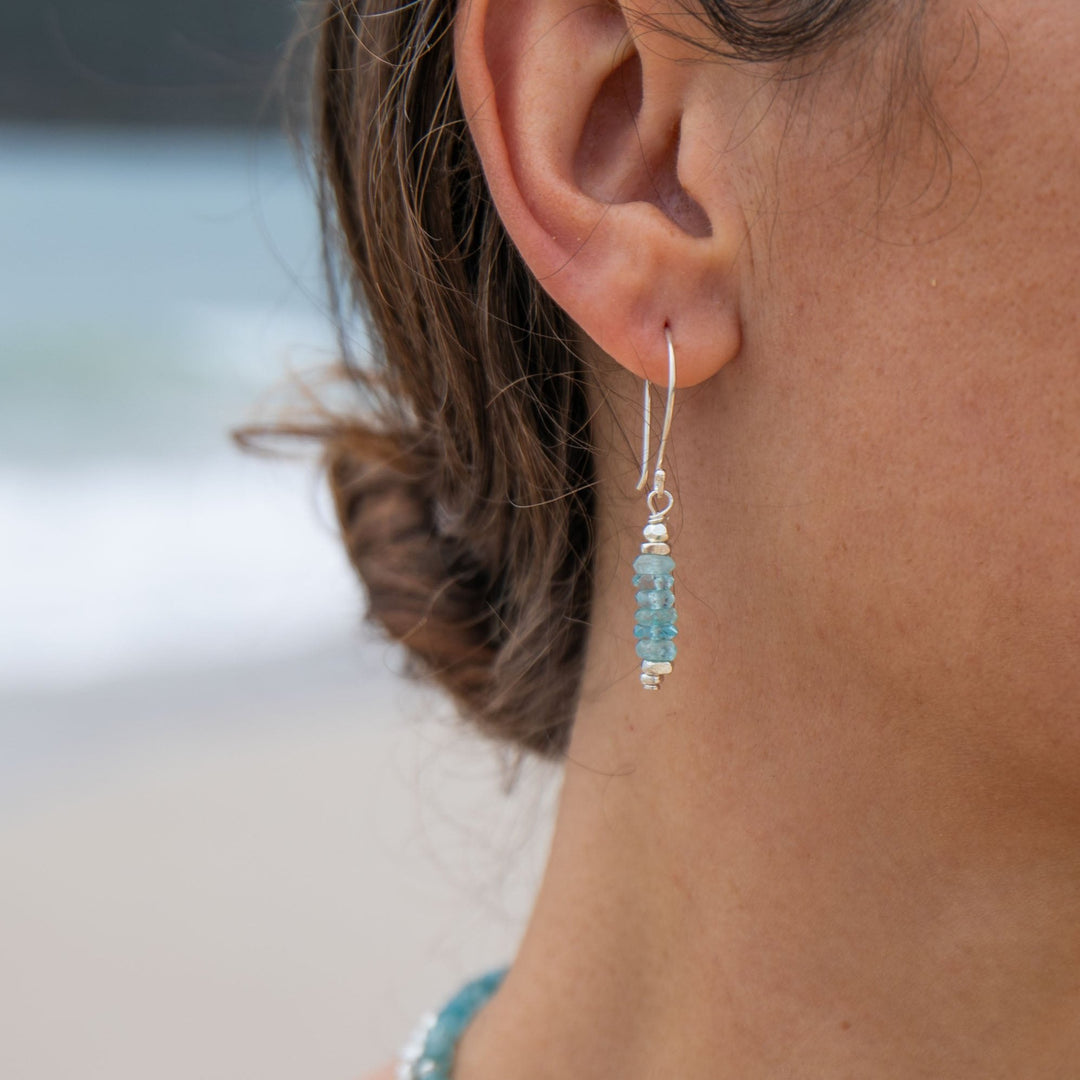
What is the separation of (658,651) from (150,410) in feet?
27.6

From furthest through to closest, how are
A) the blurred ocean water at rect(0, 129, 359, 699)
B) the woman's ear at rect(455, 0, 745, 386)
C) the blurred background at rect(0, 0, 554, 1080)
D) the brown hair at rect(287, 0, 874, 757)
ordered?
the blurred ocean water at rect(0, 129, 359, 699)
the blurred background at rect(0, 0, 554, 1080)
the brown hair at rect(287, 0, 874, 757)
the woman's ear at rect(455, 0, 745, 386)

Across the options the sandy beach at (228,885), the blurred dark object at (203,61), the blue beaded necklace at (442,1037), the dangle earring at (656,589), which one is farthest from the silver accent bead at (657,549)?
the sandy beach at (228,885)

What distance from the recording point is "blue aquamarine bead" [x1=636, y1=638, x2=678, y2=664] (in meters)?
0.90

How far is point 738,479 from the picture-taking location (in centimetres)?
88

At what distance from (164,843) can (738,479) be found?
9.82 ft

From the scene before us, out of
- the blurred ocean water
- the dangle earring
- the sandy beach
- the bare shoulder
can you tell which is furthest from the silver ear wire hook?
the sandy beach

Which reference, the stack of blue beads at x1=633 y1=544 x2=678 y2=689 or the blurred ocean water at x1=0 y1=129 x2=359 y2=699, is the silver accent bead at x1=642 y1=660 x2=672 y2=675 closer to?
the stack of blue beads at x1=633 y1=544 x2=678 y2=689

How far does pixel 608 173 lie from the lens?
0.89m

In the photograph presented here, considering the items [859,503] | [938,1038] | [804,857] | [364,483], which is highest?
[364,483]

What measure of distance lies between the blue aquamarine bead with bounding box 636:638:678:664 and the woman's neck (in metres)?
0.07

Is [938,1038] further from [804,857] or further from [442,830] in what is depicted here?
[442,830]

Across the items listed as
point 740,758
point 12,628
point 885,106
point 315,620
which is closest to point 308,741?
point 315,620

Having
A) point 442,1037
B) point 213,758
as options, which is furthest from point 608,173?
point 213,758

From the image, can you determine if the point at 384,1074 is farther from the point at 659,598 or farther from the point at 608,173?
the point at 608,173
